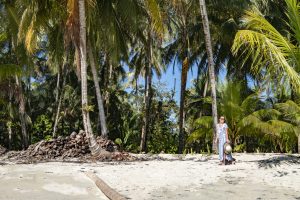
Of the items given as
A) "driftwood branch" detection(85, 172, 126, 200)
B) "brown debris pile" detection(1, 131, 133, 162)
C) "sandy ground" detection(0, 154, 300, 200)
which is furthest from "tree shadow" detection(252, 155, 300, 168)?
"brown debris pile" detection(1, 131, 133, 162)

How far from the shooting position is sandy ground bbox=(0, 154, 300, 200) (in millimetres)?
8492

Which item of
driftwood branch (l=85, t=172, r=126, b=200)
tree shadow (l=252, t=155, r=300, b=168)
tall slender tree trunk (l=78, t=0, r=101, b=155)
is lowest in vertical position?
driftwood branch (l=85, t=172, r=126, b=200)

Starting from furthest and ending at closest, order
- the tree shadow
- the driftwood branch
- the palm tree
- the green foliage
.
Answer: the green foliage, the tree shadow, the palm tree, the driftwood branch

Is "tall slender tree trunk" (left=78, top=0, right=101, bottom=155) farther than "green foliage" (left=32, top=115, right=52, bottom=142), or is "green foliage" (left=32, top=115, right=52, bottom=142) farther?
"green foliage" (left=32, top=115, right=52, bottom=142)

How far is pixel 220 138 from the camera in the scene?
1238 centimetres

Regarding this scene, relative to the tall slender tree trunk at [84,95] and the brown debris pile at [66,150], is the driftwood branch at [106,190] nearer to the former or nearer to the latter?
the tall slender tree trunk at [84,95]

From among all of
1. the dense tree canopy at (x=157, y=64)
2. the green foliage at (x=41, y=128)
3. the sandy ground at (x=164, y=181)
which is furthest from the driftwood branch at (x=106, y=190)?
the green foliage at (x=41, y=128)

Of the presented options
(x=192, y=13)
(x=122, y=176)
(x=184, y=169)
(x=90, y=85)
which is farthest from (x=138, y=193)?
(x=90, y=85)

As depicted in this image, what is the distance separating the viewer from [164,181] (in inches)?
395

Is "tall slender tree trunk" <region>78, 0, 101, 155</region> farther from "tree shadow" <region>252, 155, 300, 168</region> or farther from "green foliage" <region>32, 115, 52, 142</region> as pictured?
"green foliage" <region>32, 115, 52, 142</region>

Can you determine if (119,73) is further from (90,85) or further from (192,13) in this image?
(192,13)

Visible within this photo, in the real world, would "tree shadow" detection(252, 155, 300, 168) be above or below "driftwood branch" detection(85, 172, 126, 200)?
above

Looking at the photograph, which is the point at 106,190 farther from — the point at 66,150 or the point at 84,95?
the point at 66,150

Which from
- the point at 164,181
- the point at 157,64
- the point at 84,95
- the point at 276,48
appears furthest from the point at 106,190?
the point at 157,64
